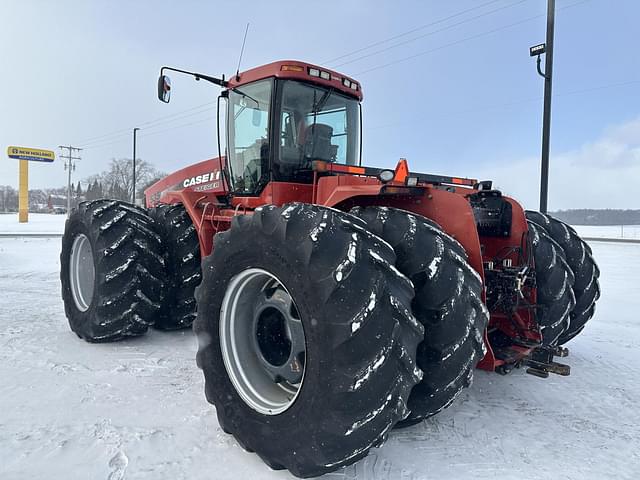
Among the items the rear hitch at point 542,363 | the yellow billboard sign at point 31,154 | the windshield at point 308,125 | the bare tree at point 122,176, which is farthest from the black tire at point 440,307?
the bare tree at point 122,176

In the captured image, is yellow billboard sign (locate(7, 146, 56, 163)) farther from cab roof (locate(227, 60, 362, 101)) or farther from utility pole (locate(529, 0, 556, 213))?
cab roof (locate(227, 60, 362, 101))

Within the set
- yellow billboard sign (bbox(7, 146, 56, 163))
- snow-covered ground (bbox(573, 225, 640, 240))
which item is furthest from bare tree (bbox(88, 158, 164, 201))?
snow-covered ground (bbox(573, 225, 640, 240))

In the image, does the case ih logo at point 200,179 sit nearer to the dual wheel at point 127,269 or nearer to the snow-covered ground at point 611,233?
the dual wheel at point 127,269

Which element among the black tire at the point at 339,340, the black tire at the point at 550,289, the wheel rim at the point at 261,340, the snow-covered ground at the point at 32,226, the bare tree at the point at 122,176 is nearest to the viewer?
the black tire at the point at 339,340

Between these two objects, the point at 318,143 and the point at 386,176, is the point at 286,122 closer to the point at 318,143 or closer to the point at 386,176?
the point at 318,143

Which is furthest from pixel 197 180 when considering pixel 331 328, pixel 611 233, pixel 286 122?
pixel 611 233

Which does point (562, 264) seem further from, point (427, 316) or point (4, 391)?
point (4, 391)

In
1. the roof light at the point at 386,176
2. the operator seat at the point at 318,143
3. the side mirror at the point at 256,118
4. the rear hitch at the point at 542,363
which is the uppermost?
the side mirror at the point at 256,118

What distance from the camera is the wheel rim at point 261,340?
111 inches

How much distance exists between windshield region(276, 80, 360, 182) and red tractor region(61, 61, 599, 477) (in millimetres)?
14

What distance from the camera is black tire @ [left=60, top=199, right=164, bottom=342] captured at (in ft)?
15.1

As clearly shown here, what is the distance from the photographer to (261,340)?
306 cm

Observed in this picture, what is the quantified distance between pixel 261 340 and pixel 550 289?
216 centimetres

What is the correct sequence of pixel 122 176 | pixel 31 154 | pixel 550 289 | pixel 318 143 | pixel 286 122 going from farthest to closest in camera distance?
pixel 122 176, pixel 31 154, pixel 318 143, pixel 286 122, pixel 550 289
